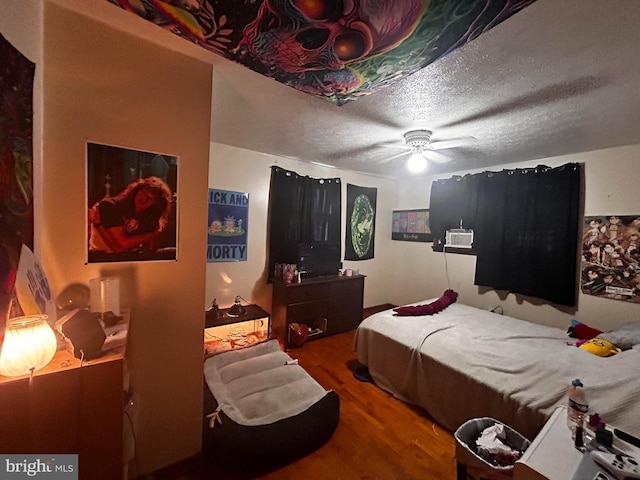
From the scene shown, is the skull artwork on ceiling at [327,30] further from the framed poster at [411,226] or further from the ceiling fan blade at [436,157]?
the framed poster at [411,226]

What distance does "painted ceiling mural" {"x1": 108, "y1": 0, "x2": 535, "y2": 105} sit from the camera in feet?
A: 3.22

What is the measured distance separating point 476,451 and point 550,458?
0.64 metres

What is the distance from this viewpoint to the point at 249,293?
3.32 metres

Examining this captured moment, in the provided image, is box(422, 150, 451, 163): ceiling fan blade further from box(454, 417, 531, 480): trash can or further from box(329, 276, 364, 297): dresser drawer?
box(454, 417, 531, 480): trash can

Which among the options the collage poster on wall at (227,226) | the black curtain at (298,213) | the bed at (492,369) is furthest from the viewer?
the black curtain at (298,213)

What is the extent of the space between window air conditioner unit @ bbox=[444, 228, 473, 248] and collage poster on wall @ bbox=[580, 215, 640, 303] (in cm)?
117

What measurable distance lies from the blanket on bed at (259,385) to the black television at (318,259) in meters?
1.31

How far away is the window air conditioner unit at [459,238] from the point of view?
3764 millimetres

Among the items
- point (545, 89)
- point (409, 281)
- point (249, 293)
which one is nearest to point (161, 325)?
point (249, 293)

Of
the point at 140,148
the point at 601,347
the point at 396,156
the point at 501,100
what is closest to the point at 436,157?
the point at 396,156

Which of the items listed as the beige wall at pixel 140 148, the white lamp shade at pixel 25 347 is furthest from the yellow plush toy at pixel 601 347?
the white lamp shade at pixel 25 347

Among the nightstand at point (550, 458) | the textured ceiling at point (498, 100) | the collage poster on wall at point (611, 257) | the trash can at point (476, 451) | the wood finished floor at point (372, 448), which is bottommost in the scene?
the wood finished floor at point (372, 448)

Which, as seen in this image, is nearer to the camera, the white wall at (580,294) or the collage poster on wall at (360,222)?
the white wall at (580,294)

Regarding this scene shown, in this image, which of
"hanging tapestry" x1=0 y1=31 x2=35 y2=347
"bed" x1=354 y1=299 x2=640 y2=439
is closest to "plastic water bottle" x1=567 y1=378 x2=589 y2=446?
"bed" x1=354 y1=299 x2=640 y2=439
